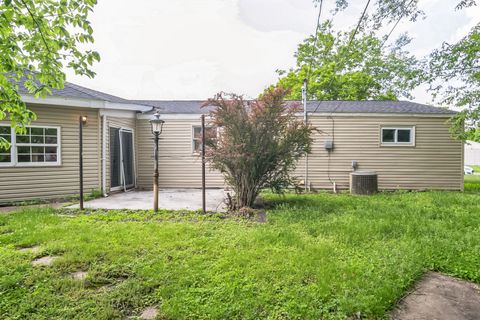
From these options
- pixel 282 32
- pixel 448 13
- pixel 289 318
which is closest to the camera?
pixel 289 318

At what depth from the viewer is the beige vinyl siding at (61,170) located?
6.59 metres

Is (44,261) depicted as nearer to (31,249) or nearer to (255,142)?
(31,249)

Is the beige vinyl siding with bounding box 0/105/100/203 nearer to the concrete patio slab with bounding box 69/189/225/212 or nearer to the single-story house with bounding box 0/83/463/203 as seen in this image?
the single-story house with bounding box 0/83/463/203

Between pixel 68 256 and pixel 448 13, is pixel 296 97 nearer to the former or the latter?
pixel 448 13

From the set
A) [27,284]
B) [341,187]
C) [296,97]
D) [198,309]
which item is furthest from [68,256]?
[296,97]

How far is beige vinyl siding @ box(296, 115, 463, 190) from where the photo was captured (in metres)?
8.83

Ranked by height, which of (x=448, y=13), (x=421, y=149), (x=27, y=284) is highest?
(x=448, y=13)

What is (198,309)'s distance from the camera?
2076mm

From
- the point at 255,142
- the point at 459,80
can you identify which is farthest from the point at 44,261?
the point at 459,80

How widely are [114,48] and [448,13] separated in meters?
10.0

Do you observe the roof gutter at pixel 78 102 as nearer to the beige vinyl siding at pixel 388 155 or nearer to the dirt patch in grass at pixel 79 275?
the dirt patch in grass at pixel 79 275

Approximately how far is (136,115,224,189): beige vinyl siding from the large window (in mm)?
2612

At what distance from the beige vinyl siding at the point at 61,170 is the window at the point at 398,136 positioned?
9.20 metres

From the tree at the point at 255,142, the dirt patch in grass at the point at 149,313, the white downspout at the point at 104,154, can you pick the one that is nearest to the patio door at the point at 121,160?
the white downspout at the point at 104,154
